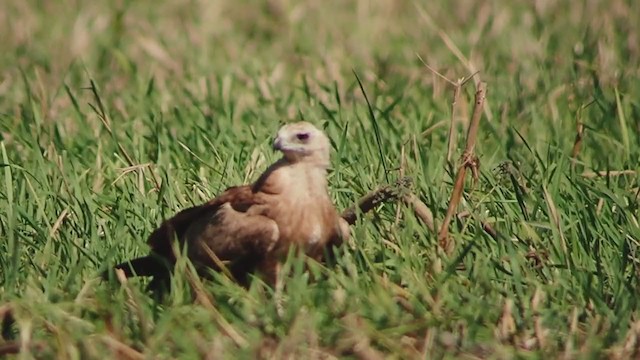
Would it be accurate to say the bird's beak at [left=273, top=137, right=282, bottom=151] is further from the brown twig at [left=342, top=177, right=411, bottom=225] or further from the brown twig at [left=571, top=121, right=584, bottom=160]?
the brown twig at [left=571, top=121, right=584, bottom=160]

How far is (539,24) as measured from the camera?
909 cm

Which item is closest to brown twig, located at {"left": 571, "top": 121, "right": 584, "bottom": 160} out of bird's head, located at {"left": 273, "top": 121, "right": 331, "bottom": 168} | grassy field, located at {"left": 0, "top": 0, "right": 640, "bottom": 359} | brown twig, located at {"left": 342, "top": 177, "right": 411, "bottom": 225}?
grassy field, located at {"left": 0, "top": 0, "right": 640, "bottom": 359}

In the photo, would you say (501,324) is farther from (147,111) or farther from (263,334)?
(147,111)

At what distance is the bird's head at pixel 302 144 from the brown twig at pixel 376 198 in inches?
8.1

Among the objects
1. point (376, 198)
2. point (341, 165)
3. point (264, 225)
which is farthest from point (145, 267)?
point (341, 165)

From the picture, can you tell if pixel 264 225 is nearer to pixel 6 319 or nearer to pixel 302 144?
pixel 302 144

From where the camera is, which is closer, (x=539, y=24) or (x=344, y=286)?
(x=344, y=286)

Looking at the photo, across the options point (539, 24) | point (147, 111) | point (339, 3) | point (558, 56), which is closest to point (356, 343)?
point (147, 111)

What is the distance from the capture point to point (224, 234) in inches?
219

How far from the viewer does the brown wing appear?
5527 millimetres

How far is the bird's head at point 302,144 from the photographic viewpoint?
5.70 m

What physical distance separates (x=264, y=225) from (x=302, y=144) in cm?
37

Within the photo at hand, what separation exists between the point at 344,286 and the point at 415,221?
61 centimetres

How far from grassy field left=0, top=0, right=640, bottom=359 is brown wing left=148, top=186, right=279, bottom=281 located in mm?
199
